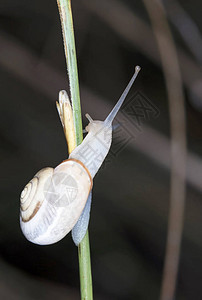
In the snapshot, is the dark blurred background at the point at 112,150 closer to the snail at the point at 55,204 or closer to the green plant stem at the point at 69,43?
the snail at the point at 55,204

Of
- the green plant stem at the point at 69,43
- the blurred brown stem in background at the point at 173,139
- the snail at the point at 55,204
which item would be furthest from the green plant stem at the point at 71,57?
the blurred brown stem in background at the point at 173,139

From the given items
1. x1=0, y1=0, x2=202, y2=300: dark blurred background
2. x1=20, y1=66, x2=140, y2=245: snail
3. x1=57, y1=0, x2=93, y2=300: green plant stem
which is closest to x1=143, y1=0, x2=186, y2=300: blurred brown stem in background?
x1=0, y1=0, x2=202, y2=300: dark blurred background

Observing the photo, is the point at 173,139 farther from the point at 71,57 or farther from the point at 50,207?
the point at 71,57

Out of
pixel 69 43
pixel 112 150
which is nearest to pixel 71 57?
pixel 69 43

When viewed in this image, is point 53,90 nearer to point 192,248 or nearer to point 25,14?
point 25,14

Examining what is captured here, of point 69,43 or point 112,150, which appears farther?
point 112,150

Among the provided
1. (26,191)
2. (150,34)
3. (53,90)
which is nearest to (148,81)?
(150,34)
